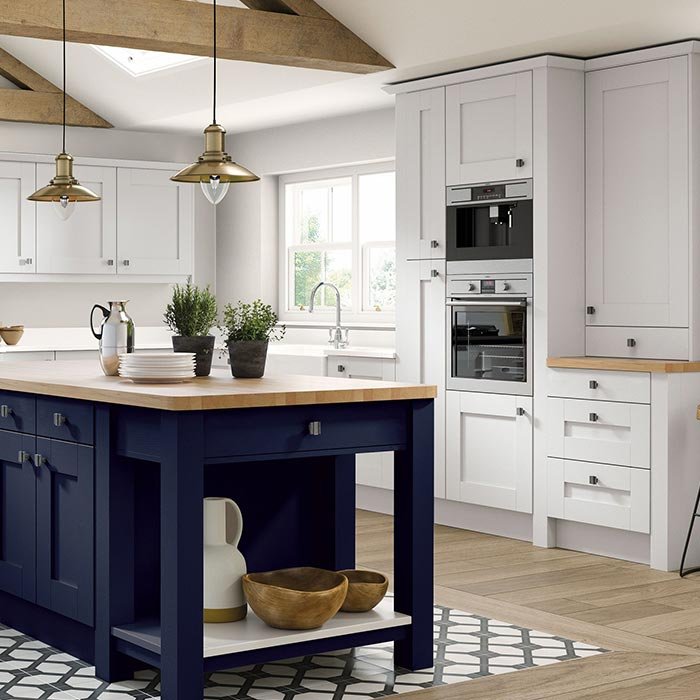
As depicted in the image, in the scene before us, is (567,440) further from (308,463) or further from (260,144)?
(260,144)

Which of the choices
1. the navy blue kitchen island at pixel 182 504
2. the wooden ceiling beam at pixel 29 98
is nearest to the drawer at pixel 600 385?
the navy blue kitchen island at pixel 182 504

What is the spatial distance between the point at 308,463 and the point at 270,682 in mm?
785

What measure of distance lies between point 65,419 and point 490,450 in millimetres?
2862

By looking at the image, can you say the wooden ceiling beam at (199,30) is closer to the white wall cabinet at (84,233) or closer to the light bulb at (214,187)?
the light bulb at (214,187)

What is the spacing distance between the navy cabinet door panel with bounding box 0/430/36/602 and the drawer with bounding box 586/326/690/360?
117 inches

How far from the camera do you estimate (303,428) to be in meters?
3.74

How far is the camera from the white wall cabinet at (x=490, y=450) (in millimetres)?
6211

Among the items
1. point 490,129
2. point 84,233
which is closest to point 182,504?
point 490,129

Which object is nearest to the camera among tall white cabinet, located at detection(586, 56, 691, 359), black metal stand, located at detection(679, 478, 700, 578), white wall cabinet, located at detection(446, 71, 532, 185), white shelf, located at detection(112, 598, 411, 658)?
white shelf, located at detection(112, 598, 411, 658)

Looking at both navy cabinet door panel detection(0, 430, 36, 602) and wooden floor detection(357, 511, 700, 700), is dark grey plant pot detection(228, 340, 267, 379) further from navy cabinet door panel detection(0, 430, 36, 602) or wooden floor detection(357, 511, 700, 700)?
wooden floor detection(357, 511, 700, 700)

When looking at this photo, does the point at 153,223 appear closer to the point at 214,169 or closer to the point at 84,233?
the point at 84,233

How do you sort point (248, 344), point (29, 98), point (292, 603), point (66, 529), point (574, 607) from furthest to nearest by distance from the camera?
point (29, 98)
point (574, 607)
point (248, 344)
point (66, 529)
point (292, 603)

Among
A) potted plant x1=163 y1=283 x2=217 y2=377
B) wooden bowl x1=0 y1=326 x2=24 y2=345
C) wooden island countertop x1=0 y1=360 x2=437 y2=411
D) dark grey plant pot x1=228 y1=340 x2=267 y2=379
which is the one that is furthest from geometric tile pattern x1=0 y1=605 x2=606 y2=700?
wooden bowl x1=0 y1=326 x2=24 y2=345

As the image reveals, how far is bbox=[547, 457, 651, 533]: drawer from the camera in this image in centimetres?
565
